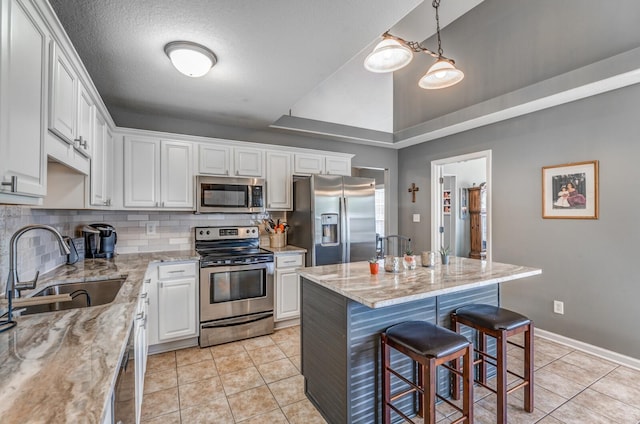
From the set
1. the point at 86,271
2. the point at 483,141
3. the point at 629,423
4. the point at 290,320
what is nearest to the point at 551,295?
the point at 629,423

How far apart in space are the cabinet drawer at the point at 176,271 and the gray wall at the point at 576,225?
3.43m

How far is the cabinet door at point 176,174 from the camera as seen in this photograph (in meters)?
3.20

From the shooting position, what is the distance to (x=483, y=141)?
3.76 m

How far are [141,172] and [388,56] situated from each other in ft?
8.57

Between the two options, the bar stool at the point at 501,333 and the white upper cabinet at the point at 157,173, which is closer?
the bar stool at the point at 501,333

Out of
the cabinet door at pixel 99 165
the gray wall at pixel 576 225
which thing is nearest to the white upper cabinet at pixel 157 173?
the cabinet door at pixel 99 165

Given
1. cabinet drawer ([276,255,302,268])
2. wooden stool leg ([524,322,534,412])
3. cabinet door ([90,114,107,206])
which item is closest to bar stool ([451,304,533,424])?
wooden stool leg ([524,322,534,412])

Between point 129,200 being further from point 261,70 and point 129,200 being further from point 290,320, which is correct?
point 290,320

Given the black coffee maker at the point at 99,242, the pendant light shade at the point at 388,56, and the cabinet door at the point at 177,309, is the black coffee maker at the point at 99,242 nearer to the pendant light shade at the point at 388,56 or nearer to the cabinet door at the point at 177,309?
the cabinet door at the point at 177,309

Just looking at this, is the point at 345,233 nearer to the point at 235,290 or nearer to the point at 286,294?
the point at 286,294

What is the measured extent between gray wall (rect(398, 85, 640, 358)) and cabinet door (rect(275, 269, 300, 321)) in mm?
2427

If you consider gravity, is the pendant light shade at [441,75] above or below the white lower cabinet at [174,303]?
above

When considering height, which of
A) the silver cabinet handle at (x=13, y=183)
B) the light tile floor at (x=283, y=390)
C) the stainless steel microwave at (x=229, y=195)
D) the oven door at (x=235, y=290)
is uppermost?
the stainless steel microwave at (x=229, y=195)

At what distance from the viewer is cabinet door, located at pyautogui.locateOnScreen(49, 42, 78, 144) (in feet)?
4.57
